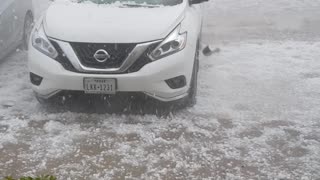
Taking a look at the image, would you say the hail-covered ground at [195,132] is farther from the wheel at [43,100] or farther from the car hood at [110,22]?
the car hood at [110,22]

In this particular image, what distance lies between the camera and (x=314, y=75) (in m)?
7.06

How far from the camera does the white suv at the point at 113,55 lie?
5062mm

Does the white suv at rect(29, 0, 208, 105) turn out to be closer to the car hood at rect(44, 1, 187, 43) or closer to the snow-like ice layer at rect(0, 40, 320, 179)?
the car hood at rect(44, 1, 187, 43)

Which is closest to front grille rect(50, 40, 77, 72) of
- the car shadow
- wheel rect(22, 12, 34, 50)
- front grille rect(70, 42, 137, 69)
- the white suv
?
the white suv

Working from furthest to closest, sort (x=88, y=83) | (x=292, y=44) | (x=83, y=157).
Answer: (x=292, y=44), (x=88, y=83), (x=83, y=157)

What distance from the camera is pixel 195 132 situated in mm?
5113

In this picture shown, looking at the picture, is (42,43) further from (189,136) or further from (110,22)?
(189,136)

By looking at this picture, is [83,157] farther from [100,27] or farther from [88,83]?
[100,27]

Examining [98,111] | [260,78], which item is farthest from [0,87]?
[260,78]

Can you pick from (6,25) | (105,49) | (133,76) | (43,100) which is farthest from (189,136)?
(6,25)

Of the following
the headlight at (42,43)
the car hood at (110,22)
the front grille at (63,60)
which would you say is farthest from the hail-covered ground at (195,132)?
the car hood at (110,22)

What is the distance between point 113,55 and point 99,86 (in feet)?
1.20

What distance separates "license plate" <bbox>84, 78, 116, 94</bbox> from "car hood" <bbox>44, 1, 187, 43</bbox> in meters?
0.43

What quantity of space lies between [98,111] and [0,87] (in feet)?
5.50
